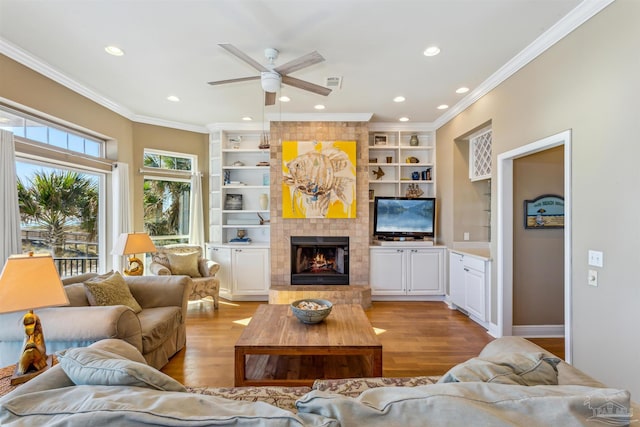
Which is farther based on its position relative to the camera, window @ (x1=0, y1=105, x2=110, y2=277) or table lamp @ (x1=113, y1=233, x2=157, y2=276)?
table lamp @ (x1=113, y1=233, x2=157, y2=276)

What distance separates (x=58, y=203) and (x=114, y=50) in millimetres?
1931

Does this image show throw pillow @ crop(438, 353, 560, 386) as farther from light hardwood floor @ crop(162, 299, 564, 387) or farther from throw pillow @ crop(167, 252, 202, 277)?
throw pillow @ crop(167, 252, 202, 277)

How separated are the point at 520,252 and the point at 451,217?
1.26m

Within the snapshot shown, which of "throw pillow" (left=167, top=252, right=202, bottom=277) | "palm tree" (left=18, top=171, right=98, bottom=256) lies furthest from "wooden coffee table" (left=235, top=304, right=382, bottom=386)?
A: "palm tree" (left=18, top=171, right=98, bottom=256)

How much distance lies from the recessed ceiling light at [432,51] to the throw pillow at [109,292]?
3.58 m

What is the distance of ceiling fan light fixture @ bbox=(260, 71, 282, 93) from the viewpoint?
2.45 m

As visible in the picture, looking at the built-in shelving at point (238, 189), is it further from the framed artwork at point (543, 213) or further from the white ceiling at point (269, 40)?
the framed artwork at point (543, 213)

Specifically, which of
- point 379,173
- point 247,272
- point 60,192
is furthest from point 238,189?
point 379,173

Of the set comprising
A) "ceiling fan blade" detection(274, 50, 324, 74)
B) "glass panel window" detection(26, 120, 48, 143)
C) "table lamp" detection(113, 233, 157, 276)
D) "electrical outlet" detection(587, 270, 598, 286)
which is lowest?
"electrical outlet" detection(587, 270, 598, 286)

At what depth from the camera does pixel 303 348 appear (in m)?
2.13

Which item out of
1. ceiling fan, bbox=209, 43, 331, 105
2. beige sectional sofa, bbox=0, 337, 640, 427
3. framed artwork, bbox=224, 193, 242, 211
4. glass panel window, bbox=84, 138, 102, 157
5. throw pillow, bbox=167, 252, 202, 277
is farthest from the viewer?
framed artwork, bbox=224, 193, 242, 211

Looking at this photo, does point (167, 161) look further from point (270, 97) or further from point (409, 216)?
A: point (409, 216)

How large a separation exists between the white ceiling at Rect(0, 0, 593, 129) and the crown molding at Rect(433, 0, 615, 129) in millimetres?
24

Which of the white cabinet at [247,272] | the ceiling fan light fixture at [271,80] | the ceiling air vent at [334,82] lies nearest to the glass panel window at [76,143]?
the white cabinet at [247,272]
